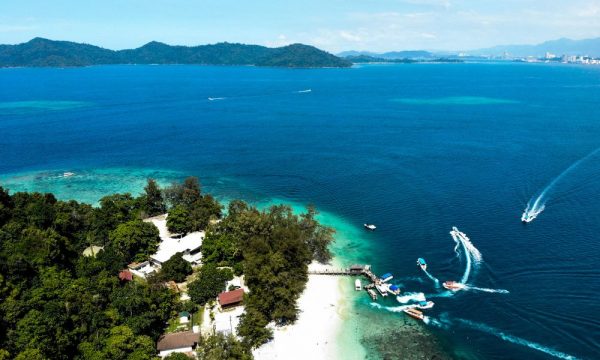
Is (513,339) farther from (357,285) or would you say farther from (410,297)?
(357,285)

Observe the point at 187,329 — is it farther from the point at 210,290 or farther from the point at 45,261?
the point at 45,261

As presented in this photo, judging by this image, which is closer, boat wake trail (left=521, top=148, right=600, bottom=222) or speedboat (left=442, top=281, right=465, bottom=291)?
speedboat (left=442, top=281, right=465, bottom=291)

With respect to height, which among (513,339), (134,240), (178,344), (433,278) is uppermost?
(134,240)

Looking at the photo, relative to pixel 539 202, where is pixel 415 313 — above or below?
below

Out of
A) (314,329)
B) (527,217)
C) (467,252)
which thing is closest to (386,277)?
(314,329)

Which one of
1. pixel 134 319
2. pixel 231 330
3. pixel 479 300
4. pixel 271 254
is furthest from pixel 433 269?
pixel 134 319

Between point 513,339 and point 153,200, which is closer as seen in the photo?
point 513,339

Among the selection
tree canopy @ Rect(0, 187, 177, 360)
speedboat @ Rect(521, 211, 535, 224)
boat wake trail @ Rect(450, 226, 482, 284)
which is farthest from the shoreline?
speedboat @ Rect(521, 211, 535, 224)

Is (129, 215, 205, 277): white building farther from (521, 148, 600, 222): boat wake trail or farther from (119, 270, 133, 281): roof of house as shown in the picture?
(521, 148, 600, 222): boat wake trail

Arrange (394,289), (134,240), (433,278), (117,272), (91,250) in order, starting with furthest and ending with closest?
1. (91,250)
2. (134,240)
3. (433,278)
4. (117,272)
5. (394,289)
